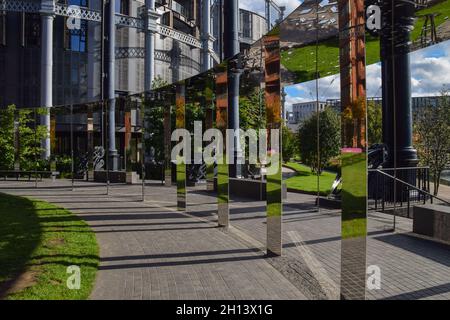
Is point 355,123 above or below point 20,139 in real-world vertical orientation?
below

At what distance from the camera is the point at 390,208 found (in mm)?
12828

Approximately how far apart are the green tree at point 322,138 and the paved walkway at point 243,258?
1707cm

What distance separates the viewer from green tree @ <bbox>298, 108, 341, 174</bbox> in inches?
1150

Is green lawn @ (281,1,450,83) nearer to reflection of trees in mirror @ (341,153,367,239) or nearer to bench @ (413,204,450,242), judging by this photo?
reflection of trees in mirror @ (341,153,367,239)

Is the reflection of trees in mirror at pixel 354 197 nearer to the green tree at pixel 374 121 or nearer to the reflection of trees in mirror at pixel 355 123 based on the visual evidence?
the reflection of trees in mirror at pixel 355 123

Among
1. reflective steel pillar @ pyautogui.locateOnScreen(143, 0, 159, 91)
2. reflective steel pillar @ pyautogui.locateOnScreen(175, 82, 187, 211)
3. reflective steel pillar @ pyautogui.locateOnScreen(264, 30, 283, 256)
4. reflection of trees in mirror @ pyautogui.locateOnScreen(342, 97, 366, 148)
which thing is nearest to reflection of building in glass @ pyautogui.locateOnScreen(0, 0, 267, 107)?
reflective steel pillar @ pyautogui.locateOnScreen(143, 0, 159, 91)

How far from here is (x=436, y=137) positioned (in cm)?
1973

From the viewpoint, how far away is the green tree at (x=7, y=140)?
93.4 feet

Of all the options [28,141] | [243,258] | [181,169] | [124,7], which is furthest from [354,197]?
[124,7]

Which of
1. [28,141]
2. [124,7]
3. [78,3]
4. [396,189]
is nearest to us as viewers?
[396,189]

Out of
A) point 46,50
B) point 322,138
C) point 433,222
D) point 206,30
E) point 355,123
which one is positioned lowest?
point 433,222

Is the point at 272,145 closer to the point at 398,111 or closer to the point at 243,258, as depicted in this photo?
the point at 243,258

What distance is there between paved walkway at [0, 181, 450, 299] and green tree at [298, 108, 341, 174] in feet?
56.0

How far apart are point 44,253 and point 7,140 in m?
23.9
